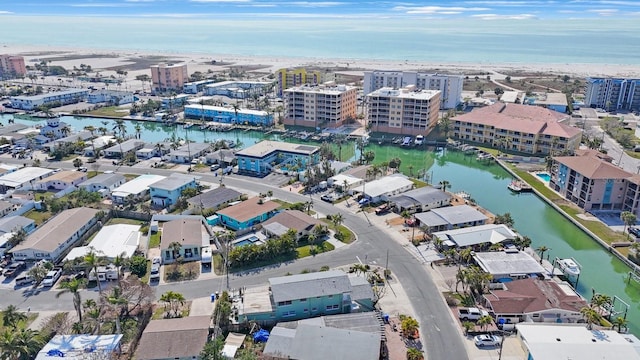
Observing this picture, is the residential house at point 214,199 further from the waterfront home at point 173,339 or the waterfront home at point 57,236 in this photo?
the waterfront home at point 173,339

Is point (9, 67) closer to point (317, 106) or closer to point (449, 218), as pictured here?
point (317, 106)

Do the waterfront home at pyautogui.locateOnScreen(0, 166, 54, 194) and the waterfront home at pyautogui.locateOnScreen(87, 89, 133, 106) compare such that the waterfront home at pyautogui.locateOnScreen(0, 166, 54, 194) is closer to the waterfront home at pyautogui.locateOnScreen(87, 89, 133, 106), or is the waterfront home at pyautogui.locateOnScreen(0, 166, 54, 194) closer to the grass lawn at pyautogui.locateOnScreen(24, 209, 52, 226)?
the grass lawn at pyautogui.locateOnScreen(24, 209, 52, 226)

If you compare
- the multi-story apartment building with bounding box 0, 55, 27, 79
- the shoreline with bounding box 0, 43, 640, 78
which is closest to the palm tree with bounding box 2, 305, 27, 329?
the shoreline with bounding box 0, 43, 640, 78

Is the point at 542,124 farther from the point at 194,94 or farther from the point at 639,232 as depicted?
the point at 194,94

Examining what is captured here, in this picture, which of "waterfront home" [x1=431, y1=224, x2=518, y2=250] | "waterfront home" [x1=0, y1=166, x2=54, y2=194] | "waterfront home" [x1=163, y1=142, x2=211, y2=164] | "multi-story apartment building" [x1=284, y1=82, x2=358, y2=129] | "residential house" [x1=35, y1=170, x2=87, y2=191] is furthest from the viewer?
"multi-story apartment building" [x1=284, y1=82, x2=358, y2=129]

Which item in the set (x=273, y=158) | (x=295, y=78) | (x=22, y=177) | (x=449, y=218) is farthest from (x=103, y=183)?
(x=295, y=78)

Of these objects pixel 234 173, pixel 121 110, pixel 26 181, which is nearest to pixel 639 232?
pixel 234 173
